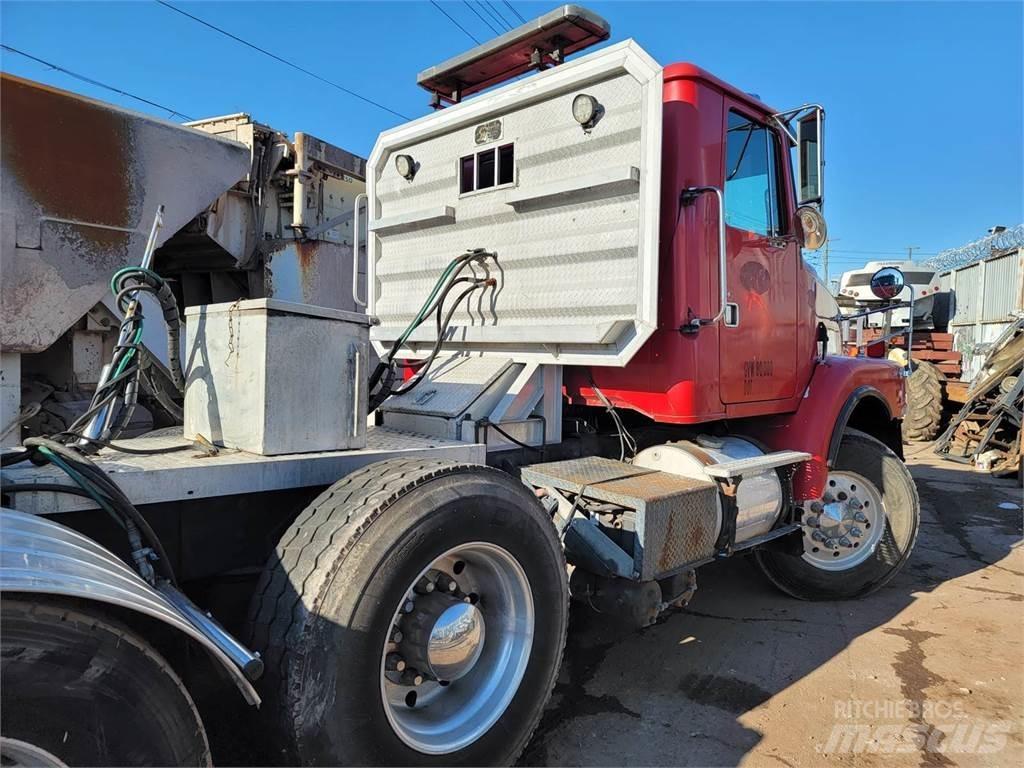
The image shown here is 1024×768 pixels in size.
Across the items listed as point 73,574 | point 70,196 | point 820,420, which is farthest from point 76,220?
point 820,420

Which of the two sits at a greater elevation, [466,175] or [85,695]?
[466,175]

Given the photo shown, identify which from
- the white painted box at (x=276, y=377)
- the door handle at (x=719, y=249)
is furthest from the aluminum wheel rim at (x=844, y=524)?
the white painted box at (x=276, y=377)

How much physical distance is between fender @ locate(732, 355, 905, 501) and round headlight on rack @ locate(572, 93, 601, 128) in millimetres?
2103

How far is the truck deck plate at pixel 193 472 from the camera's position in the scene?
193 cm

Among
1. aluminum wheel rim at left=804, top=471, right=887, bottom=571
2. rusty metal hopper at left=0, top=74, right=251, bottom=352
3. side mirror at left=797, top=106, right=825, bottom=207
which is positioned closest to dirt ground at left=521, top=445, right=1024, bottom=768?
aluminum wheel rim at left=804, top=471, right=887, bottom=571

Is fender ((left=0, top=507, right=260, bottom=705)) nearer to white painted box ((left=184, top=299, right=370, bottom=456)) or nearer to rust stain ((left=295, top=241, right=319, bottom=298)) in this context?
white painted box ((left=184, top=299, right=370, bottom=456))

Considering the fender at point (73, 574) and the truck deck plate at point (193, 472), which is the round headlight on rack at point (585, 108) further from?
the fender at point (73, 574)

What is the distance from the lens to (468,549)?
2438 millimetres

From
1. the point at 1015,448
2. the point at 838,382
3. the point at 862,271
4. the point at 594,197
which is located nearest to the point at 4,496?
the point at 594,197

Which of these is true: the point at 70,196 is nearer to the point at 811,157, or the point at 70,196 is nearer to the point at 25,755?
the point at 25,755

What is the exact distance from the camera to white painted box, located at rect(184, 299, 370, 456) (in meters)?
2.41

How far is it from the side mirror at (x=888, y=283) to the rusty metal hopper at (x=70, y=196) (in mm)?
4487

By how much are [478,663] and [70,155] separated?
3.28m

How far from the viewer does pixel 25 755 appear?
1425mm
